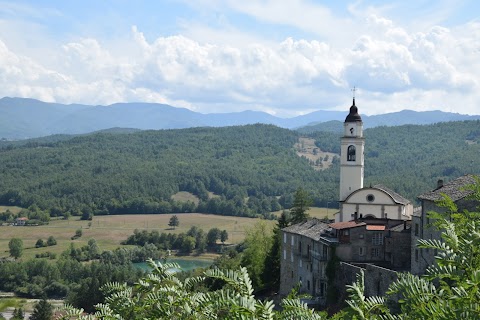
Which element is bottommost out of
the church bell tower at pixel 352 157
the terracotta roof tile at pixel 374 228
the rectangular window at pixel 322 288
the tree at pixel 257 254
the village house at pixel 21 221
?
the village house at pixel 21 221

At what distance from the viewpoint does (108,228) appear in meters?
167

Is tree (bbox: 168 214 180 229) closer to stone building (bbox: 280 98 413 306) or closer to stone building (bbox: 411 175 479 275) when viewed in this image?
stone building (bbox: 280 98 413 306)

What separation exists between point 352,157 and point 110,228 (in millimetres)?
117059

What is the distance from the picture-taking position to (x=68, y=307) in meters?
10.8

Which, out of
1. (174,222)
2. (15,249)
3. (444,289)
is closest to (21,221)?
(174,222)

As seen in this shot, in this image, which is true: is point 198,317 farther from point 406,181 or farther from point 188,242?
A: point 406,181

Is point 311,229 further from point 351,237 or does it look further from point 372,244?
point 372,244

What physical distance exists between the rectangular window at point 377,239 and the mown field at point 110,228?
88707mm

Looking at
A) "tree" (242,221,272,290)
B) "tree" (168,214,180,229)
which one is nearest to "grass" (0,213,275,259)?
"tree" (168,214,180,229)

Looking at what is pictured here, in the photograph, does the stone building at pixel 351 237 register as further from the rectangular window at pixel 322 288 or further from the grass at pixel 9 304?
the grass at pixel 9 304

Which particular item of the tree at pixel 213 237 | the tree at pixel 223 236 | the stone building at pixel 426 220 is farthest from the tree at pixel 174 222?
the stone building at pixel 426 220

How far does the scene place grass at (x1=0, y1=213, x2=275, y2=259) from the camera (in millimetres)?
142750

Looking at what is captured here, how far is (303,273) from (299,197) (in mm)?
19960

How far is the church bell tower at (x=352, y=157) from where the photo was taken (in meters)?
58.2
